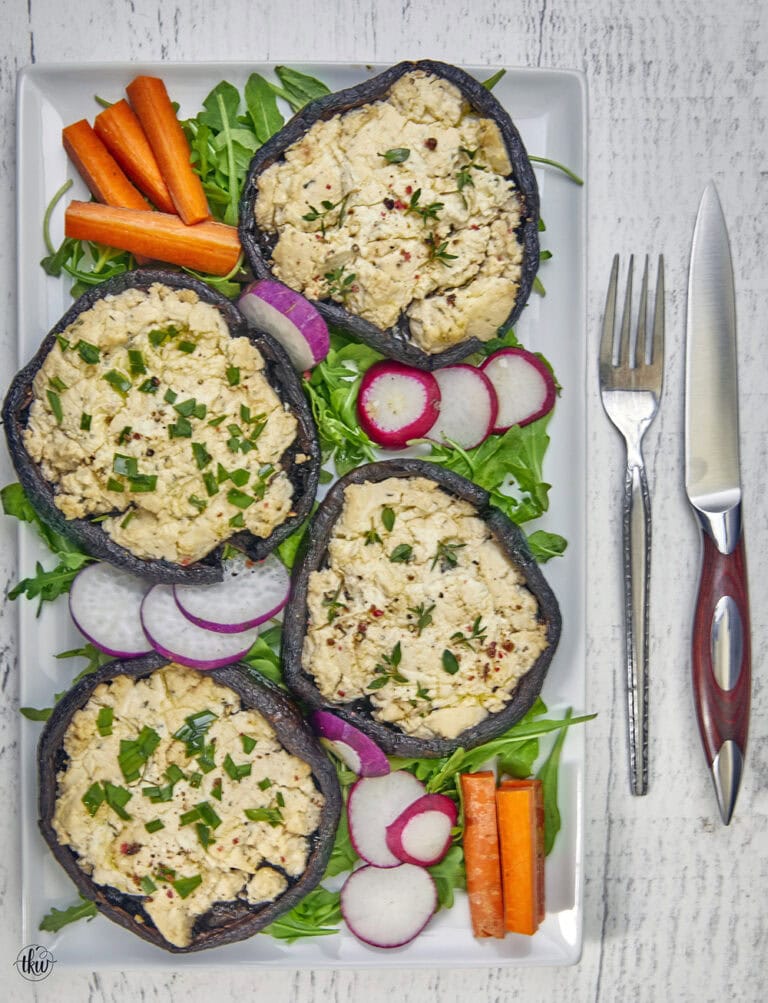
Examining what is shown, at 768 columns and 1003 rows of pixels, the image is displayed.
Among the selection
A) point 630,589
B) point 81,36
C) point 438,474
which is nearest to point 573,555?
point 630,589

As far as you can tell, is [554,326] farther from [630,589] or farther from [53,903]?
[53,903]

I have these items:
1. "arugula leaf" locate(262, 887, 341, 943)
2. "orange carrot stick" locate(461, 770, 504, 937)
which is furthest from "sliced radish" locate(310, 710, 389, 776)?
"arugula leaf" locate(262, 887, 341, 943)

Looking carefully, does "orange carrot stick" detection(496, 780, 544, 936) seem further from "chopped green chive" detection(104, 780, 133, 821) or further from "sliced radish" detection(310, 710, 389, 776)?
"chopped green chive" detection(104, 780, 133, 821)

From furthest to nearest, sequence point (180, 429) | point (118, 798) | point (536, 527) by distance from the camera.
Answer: point (536, 527), point (118, 798), point (180, 429)

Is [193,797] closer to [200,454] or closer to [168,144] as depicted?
[200,454]

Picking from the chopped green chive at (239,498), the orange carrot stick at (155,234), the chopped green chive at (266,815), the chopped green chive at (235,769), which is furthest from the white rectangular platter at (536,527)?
the chopped green chive at (239,498)

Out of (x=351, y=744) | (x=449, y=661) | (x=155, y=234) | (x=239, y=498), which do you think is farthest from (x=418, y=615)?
(x=155, y=234)

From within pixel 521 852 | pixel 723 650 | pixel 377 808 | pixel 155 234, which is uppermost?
pixel 155 234

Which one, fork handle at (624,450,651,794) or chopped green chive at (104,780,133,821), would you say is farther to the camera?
fork handle at (624,450,651,794)
